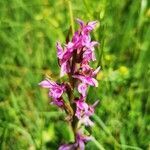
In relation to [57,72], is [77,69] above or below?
above

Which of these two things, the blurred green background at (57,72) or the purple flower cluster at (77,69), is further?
the blurred green background at (57,72)

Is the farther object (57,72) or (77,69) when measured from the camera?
(57,72)

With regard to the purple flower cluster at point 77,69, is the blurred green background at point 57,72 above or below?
below

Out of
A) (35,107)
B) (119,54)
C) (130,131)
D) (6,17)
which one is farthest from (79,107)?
(6,17)

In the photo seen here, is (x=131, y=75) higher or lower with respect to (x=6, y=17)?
lower

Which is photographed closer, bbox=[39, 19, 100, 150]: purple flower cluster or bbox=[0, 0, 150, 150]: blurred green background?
bbox=[39, 19, 100, 150]: purple flower cluster

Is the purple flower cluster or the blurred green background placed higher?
the purple flower cluster

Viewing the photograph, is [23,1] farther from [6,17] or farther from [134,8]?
[134,8]

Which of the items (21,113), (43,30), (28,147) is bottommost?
(28,147)
